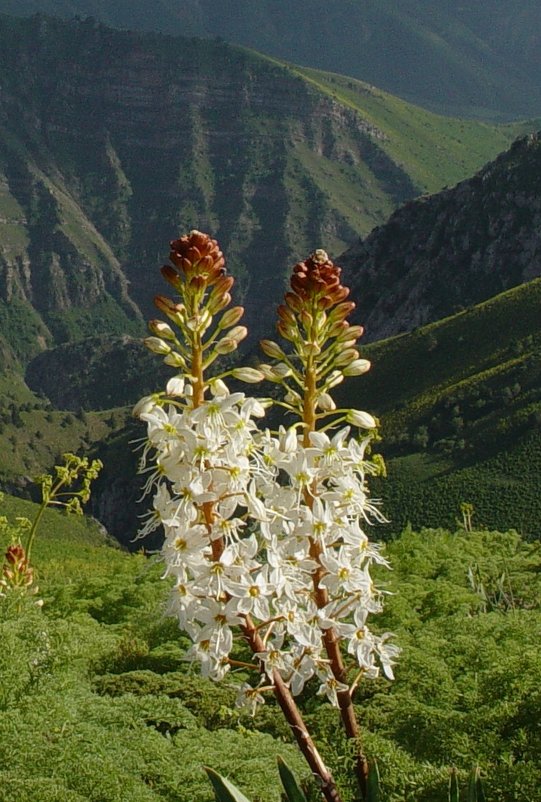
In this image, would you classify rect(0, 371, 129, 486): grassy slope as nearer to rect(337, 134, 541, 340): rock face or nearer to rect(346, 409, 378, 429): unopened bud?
rect(337, 134, 541, 340): rock face

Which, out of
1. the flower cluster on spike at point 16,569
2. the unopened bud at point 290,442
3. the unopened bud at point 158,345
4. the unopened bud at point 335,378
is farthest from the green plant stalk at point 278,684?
the flower cluster on spike at point 16,569

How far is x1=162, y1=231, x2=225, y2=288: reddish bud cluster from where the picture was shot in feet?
17.6

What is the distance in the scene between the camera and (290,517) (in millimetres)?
5223

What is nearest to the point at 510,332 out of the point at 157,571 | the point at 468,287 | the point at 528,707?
the point at 468,287

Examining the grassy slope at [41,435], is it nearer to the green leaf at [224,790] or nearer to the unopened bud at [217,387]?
the unopened bud at [217,387]

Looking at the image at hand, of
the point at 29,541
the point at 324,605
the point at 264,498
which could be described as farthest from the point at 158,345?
the point at 29,541

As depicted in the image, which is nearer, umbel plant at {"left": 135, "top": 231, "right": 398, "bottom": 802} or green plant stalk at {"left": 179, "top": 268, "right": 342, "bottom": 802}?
green plant stalk at {"left": 179, "top": 268, "right": 342, "bottom": 802}

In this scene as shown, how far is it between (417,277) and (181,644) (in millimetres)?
161286

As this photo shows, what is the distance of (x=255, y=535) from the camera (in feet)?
17.8

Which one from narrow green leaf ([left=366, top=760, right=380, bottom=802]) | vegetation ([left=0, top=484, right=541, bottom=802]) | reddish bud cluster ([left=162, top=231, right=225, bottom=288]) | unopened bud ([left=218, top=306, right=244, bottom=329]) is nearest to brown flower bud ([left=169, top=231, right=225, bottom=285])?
reddish bud cluster ([left=162, top=231, right=225, bottom=288])

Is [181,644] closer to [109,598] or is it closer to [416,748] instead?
[109,598]

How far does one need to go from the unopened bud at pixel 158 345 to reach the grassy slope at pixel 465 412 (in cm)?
5170

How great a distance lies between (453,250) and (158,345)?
163908mm

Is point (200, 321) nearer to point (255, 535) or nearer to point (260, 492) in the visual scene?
point (260, 492)
